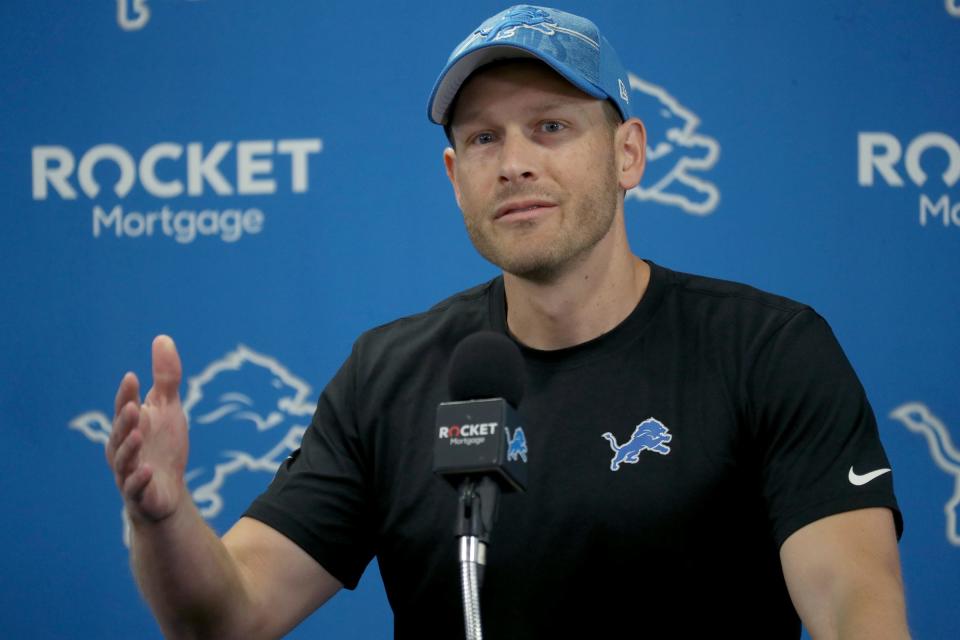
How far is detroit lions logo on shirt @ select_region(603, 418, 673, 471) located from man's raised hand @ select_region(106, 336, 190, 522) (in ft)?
1.56

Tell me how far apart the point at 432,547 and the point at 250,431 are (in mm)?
698

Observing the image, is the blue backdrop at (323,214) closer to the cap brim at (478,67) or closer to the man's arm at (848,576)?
the cap brim at (478,67)

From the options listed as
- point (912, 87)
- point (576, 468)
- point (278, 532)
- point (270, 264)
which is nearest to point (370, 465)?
point (278, 532)

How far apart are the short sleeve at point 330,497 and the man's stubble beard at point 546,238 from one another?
0.27 metres

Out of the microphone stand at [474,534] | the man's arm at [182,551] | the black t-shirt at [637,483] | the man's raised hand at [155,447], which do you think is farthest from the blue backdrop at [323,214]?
the microphone stand at [474,534]

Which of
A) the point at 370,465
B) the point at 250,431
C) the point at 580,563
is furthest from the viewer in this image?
the point at 250,431

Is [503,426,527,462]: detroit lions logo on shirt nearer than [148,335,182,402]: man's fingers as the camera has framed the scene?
Yes

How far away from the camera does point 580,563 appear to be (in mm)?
1311

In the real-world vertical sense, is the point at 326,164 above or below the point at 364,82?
below

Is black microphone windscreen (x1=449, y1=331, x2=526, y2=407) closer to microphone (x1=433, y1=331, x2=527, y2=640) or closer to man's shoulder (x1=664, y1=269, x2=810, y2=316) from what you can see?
microphone (x1=433, y1=331, x2=527, y2=640)

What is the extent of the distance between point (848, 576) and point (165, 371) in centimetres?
67

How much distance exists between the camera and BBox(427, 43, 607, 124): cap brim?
1357mm

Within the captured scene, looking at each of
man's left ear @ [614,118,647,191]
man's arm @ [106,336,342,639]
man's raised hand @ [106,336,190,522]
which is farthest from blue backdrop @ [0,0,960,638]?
man's raised hand @ [106,336,190,522]

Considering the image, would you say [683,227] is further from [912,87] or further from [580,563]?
[580,563]
